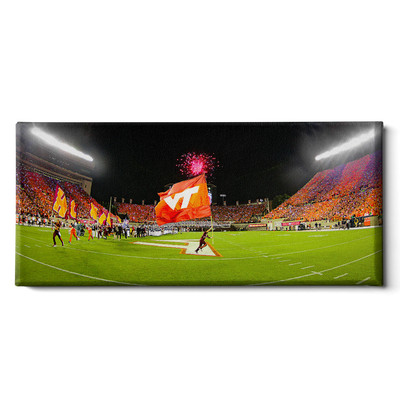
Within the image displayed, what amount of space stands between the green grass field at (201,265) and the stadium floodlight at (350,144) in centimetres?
120

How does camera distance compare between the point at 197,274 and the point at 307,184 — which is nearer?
the point at 197,274

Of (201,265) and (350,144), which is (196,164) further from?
(350,144)

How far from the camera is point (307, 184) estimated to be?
2281 millimetres

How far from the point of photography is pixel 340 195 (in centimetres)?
215

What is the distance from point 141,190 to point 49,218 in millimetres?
1615

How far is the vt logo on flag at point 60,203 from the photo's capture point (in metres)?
2.26

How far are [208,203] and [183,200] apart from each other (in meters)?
0.42

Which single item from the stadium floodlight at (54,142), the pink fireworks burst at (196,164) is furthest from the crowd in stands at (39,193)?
the pink fireworks burst at (196,164)

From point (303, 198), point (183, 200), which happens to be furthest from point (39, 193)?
point (303, 198)

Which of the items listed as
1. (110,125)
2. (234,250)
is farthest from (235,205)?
(110,125)

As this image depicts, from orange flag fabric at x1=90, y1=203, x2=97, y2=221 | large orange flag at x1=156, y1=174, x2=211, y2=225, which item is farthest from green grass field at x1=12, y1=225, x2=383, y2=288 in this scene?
large orange flag at x1=156, y1=174, x2=211, y2=225

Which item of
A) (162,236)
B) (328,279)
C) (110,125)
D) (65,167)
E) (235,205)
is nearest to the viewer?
(328,279)

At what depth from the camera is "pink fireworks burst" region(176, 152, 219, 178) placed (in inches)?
84.0

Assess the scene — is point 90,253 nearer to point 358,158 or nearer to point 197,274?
point 197,274
